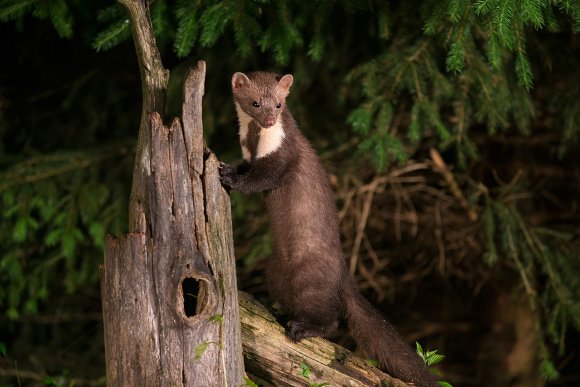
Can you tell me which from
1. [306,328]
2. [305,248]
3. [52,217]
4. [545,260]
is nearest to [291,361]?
[306,328]

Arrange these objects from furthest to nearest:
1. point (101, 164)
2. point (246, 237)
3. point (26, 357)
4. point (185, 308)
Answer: point (26, 357) → point (246, 237) → point (101, 164) → point (185, 308)

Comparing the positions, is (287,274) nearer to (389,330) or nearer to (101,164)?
(389,330)

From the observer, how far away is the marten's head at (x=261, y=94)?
4.45 m

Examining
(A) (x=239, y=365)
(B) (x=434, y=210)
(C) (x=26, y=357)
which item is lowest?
(C) (x=26, y=357)

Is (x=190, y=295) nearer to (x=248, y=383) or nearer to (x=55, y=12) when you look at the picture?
(x=248, y=383)

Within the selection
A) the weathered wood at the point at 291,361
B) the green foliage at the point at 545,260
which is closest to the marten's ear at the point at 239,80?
the weathered wood at the point at 291,361

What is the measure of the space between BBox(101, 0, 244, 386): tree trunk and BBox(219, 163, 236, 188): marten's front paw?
0.23 metres

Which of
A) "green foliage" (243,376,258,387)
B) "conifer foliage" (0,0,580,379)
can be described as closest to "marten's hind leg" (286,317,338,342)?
"green foliage" (243,376,258,387)

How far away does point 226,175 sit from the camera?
3918mm

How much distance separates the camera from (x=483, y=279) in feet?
22.8

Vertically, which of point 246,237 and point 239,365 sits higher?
point 239,365

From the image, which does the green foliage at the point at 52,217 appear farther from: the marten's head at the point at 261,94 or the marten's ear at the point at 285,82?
the marten's ear at the point at 285,82

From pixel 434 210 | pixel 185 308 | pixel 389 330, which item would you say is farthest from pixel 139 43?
pixel 434 210

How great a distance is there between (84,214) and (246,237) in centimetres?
161
